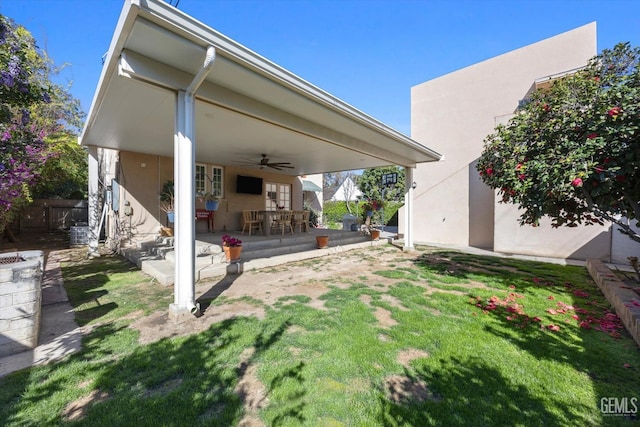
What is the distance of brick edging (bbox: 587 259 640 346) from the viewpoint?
3243mm

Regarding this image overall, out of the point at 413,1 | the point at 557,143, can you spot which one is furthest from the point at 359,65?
the point at 557,143

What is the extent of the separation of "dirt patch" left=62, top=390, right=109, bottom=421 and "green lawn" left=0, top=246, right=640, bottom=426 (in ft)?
0.04

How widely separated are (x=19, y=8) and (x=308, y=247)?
9442 millimetres

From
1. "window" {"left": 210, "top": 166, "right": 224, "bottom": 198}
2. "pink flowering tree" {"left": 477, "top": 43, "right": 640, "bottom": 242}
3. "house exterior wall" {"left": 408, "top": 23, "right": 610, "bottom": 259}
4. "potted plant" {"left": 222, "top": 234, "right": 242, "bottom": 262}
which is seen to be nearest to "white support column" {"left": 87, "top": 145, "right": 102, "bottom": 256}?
"window" {"left": 210, "top": 166, "right": 224, "bottom": 198}

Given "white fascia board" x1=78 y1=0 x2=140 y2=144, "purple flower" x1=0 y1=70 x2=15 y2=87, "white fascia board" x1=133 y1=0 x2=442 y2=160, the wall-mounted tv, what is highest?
"white fascia board" x1=133 y1=0 x2=442 y2=160

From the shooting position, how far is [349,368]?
8.18 ft

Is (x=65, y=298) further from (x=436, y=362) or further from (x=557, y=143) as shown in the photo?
(x=557, y=143)

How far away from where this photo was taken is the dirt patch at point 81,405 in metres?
1.92

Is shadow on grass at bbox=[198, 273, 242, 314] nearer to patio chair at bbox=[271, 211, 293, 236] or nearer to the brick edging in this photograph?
patio chair at bbox=[271, 211, 293, 236]

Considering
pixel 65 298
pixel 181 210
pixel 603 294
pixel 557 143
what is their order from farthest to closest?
pixel 603 294, pixel 65 298, pixel 557 143, pixel 181 210

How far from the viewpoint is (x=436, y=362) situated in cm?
263

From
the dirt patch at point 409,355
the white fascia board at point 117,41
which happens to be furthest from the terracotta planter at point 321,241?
the white fascia board at point 117,41

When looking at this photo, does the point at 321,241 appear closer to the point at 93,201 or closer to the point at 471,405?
the point at 471,405

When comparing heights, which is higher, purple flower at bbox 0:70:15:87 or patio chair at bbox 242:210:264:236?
purple flower at bbox 0:70:15:87
